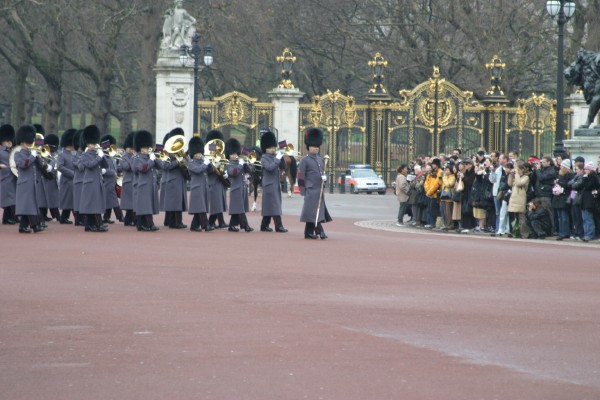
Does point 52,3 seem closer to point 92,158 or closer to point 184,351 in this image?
point 92,158

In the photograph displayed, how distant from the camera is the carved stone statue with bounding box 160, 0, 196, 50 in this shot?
36.2 m

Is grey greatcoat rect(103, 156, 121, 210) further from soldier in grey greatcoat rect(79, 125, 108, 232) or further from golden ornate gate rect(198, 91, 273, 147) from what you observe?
golden ornate gate rect(198, 91, 273, 147)

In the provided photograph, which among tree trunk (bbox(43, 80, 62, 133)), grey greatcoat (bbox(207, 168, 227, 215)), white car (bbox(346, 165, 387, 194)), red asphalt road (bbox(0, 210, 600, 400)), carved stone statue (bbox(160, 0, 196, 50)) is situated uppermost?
carved stone statue (bbox(160, 0, 196, 50))

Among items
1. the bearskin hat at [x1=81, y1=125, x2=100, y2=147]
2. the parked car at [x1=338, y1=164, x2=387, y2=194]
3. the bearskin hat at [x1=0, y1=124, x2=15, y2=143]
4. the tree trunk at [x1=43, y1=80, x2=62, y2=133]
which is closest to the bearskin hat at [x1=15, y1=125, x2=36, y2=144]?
the bearskin hat at [x1=81, y1=125, x2=100, y2=147]

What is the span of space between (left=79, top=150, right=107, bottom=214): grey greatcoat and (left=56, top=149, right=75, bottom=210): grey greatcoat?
1428mm

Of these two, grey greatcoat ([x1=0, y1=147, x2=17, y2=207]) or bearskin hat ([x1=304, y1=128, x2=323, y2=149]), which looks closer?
bearskin hat ([x1=304, y1=128, x2=323, y2=149])

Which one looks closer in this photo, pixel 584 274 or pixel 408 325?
pixel 408 325

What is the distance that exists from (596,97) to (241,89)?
2941 centimetres

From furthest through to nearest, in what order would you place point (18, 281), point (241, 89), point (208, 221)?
point (241, 89) < point (208, 221) < point (18, 281)

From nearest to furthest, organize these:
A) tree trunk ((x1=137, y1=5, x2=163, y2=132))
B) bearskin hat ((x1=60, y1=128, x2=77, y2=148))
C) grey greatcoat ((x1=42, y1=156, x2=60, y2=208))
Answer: grey greatcoat ((x1=42, y1=156, x2=60, y2=208)), bearskin hat ((x1=60, y1=128, x2=77, y2=148)), tree trunk ((x1=137, y1=5, x2=163, y2=132))

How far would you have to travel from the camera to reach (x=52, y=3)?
41250 mm

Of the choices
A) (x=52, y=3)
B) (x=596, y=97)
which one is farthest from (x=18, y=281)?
(x=52, y=3)

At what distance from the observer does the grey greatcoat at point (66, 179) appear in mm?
22078

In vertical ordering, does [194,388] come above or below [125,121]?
below
